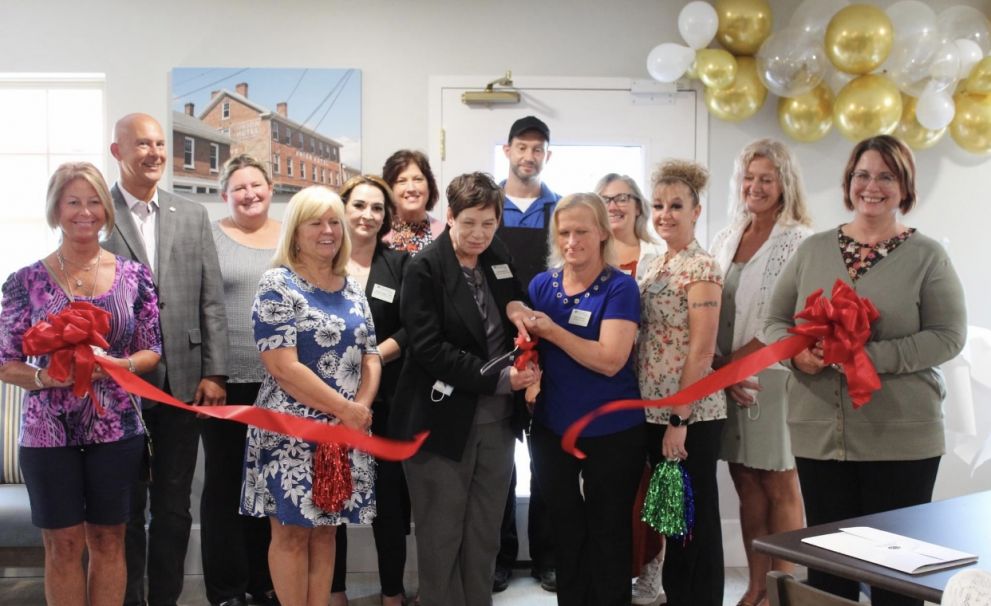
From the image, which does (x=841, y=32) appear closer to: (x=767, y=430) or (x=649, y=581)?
(x=767, y=430)

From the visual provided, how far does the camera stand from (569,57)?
4426 millimetres

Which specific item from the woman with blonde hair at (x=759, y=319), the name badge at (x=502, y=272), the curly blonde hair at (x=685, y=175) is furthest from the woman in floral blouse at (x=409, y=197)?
the woman with blonde hair at (x=759, y=319)

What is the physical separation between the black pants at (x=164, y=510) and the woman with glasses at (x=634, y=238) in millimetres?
1741

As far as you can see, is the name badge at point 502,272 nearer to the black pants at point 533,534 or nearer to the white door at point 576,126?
the black pants at point 533,534

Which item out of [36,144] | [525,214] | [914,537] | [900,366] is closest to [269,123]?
[36,144]

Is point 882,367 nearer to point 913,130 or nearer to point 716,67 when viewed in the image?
point 716,67

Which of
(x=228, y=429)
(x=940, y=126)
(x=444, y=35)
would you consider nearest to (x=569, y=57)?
(x=444, y=35)

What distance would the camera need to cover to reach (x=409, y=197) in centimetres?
355

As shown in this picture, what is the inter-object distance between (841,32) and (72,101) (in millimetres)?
3815

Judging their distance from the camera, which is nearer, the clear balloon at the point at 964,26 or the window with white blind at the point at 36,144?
the clear balloon at the point at 964,26

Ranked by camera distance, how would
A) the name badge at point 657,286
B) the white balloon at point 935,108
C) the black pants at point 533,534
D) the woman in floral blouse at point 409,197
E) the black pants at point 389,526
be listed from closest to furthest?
the name badge at point 657,286 → the black pants at point 389,526 → the woman in floral blouse at point 409,197 → the black pants at point 533,534 → the white balloon at point 935,108

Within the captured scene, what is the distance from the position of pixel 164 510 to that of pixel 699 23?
314cm

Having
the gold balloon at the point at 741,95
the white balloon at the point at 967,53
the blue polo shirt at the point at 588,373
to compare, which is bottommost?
the blue polo shirt at the point at 588,373

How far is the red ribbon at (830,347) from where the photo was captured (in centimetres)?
251
